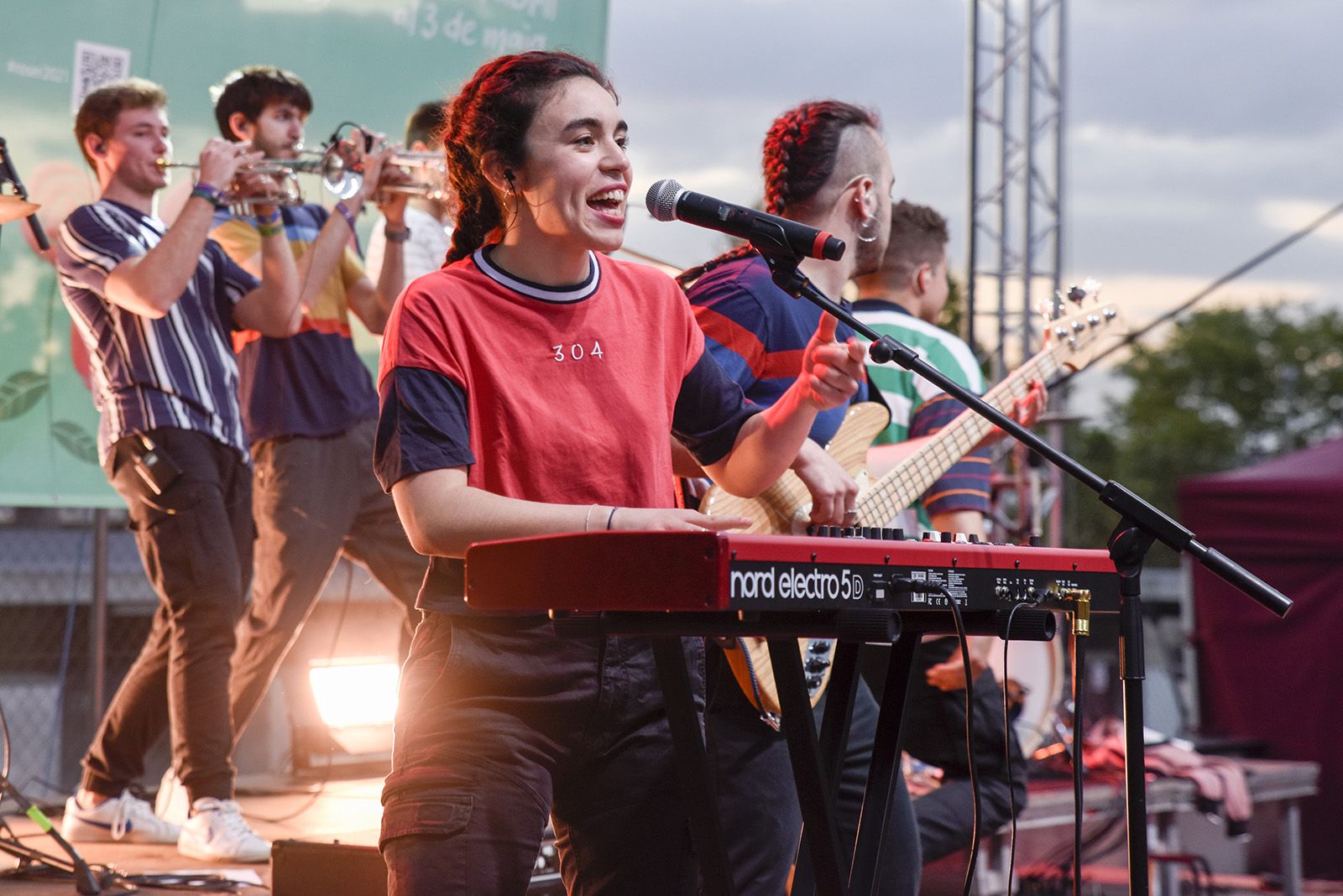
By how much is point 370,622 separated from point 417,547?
5037 mm

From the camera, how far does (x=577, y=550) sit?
1.72 meters

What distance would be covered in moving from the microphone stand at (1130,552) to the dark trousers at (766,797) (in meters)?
0.46

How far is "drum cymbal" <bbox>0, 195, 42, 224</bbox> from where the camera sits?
3125 mm

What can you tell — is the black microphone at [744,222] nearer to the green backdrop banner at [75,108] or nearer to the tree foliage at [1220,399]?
the green backdrop banner at [75,108]

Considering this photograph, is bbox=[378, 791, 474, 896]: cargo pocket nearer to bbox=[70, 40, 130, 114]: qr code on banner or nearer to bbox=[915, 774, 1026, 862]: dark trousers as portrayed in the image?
bbox=[915, 774, 1026, 862]: dark trousers

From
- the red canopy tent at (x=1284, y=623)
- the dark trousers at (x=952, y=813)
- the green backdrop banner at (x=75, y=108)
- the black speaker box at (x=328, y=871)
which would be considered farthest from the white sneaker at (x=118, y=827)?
the red canopy tent at (x=1284, y=623)

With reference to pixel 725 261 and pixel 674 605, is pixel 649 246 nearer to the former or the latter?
pixel 725 261

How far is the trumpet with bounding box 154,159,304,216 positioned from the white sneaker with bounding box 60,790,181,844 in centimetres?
175

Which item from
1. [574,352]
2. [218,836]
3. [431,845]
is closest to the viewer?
[431,845]

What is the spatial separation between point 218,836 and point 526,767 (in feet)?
7.05

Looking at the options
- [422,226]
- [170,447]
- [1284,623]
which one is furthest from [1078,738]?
[1284,623]

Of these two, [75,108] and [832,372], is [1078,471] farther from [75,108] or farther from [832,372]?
[75,108]

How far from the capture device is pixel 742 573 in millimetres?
1610

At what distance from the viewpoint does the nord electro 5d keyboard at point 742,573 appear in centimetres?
162
